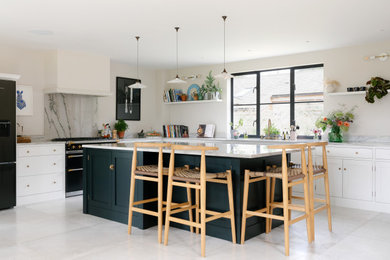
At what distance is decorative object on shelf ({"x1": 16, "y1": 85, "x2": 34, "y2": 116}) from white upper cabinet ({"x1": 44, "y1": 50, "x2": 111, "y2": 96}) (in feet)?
0.90

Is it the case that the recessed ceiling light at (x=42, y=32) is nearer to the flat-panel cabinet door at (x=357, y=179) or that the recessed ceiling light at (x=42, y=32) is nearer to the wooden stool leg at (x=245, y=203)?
the wooden stool leg at (x=245, y=203)

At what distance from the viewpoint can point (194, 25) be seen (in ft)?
14.8

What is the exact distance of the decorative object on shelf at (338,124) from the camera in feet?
18.0

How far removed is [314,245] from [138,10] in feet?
9.83

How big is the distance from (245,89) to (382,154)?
302cm

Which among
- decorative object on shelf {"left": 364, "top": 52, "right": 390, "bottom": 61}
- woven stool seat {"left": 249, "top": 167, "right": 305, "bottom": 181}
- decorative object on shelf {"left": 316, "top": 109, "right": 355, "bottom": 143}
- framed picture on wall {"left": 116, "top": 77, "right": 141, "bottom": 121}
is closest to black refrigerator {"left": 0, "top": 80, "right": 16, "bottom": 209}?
framed picture on wall {"left": 116, "top": 77, "right": 141, "bottom": 121}

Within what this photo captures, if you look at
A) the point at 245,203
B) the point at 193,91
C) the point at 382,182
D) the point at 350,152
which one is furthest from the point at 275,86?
the point at 245,203

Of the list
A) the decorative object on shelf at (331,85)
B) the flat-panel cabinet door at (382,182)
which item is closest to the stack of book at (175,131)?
the decorative object on shelf at (331,85)

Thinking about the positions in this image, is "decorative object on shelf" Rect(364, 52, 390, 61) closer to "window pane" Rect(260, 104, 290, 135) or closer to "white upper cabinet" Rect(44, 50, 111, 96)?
"window pane" Rect(260, 104, 290, 135)

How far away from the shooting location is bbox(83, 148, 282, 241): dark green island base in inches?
137

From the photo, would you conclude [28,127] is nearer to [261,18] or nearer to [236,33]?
[236,33]

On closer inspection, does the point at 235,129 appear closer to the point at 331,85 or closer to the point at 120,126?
the point at 331,85

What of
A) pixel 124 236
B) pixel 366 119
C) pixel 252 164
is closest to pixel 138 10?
pixel 252 164

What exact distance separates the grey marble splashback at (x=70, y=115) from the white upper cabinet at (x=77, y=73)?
0.33 m
